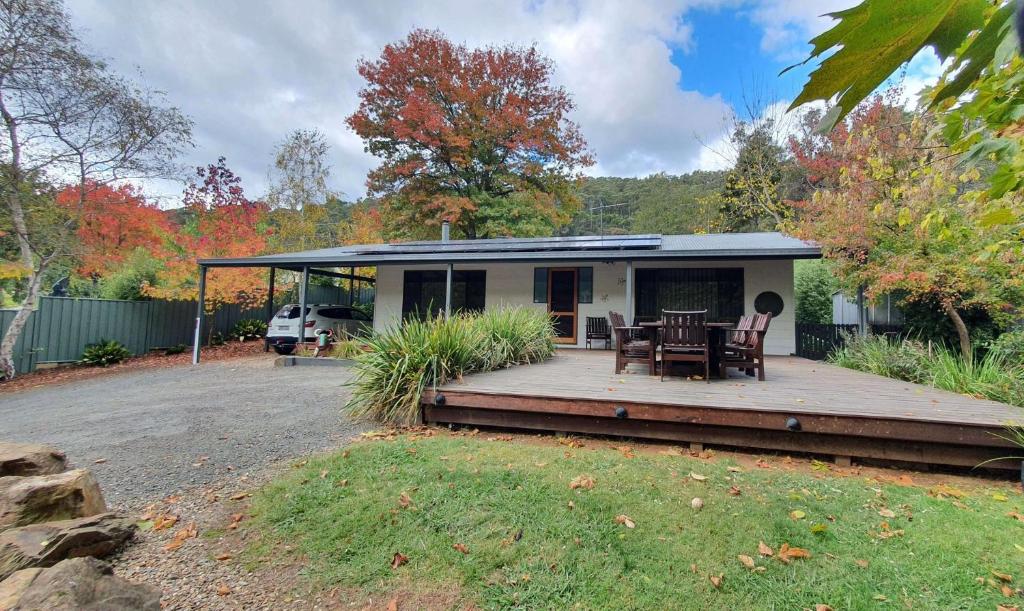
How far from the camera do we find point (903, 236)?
8.09 metres

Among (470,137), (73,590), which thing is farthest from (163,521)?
(470,137)

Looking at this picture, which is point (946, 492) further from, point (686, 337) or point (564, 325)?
point (564, 325)

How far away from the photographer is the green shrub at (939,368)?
195 inches

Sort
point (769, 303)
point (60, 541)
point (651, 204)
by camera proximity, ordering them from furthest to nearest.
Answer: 1. point (651, 204)
2. point (769, 303)
3. point (60, 541)

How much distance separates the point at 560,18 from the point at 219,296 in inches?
477

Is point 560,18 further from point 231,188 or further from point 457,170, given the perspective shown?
point 231,188

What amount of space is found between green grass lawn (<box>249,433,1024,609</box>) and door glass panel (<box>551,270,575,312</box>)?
7951 mm

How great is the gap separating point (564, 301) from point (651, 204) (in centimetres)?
1818

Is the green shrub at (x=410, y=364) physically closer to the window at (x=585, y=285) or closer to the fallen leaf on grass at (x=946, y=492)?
the fallen leaf on grass at (x=946, y=492)

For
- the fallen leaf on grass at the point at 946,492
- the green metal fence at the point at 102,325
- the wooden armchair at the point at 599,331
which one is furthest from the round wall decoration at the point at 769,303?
the green metal fence at the point at 102,325

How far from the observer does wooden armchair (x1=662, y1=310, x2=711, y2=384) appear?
17.1 ft

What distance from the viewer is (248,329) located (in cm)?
1478

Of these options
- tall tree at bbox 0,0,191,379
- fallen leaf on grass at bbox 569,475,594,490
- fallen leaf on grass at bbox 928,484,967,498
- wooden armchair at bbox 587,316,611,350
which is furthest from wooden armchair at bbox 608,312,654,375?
tall tree at bbox 0,0,191,379

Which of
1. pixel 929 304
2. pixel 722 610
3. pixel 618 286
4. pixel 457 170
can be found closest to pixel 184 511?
pixel 722 610
